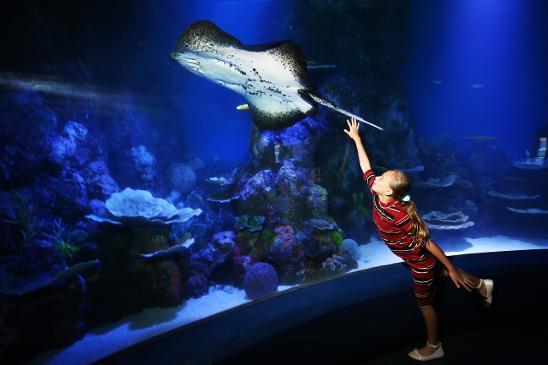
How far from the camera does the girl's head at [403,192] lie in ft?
6.11

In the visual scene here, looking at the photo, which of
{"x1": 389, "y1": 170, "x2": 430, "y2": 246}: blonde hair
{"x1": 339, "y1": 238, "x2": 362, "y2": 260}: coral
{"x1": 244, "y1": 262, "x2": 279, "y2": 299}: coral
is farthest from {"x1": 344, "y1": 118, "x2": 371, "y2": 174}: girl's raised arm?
{"x1": 339, "y1": 238, "x2": 362, "y2": 260}: coral

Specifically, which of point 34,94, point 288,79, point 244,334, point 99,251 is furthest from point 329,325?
point 34,94

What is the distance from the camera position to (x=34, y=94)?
22.4 feet

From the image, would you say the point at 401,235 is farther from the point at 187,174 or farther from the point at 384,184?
the point at 187,174

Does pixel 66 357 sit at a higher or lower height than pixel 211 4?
lower

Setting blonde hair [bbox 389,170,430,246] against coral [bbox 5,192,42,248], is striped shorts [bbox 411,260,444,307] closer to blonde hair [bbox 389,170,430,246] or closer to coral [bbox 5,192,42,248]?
blonde hair [bbox 389,170,430,246]

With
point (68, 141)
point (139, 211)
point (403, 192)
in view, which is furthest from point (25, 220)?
point (403, 192)

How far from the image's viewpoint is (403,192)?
187 centimetres

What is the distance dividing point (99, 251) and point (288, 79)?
4356 millimetres

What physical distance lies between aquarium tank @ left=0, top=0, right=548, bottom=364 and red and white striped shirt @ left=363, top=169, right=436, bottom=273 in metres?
0.99

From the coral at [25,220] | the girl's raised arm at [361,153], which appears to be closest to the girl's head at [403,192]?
the girl's raised arm at [361,153]

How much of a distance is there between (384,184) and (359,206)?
6.03m

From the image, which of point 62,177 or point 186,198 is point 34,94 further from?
point 186,198

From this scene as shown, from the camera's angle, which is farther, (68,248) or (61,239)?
(61,239)
